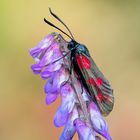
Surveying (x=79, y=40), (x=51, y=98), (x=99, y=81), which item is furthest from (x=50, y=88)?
(x=79, y=40)

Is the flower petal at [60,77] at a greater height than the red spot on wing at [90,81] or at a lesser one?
greater

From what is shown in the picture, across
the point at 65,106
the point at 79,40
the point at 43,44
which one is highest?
the point at 79,40

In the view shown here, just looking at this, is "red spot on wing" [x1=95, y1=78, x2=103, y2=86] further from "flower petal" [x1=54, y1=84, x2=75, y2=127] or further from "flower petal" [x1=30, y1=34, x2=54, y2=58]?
"flower petal" [x1=30, y1=34, x2=54, y2=58]

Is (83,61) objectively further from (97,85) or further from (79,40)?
(79,40)

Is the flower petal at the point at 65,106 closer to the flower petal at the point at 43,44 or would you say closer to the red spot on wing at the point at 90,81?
the red spot on wing at the point at 90,81

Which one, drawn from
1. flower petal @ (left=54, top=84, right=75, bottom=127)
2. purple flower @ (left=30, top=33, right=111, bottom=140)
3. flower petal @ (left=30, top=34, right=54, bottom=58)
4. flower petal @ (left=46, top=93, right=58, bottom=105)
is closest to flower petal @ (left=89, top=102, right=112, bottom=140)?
purple flower @ (left=30, top=33, right=111, bottom=140)

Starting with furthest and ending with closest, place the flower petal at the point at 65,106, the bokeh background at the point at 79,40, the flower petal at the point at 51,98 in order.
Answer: the bokeh background at the point at 79,40
the flower petal at the point at 51,98
the flower petal at the point at 65,106

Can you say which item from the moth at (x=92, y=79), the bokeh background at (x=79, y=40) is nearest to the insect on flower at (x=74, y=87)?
the moth at (x=92, y=79)
